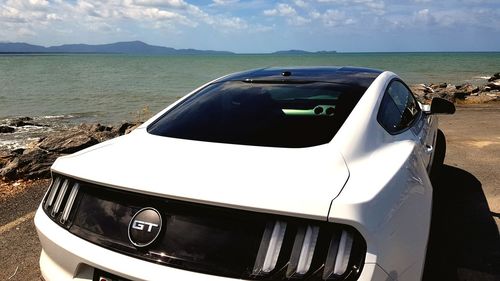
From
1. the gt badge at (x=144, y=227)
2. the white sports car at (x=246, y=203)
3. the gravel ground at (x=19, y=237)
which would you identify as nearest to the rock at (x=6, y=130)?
the gravel ground at (x=19, y=237)

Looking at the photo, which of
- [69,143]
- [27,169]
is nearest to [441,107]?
[27,169]

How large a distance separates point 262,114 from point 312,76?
2.34ft

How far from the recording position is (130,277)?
1.79 metres

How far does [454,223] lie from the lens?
434cm

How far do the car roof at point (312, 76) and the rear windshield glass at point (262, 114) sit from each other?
3.1 inches

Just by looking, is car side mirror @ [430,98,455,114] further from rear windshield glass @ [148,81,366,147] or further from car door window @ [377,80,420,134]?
rear windshield glass @ [148,81,366,147]

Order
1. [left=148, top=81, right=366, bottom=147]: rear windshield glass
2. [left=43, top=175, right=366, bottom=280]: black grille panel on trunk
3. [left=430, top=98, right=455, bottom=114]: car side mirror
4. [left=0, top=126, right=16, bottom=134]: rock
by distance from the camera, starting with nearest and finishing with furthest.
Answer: [left=43, top=175, right=366, bottom=280]: black grille panel on trunk < [left=148, top=81, right=366, bottom=147]: rear windshield glass < [left=430, top=98, right=455, bottom=114]: car side mirror < [left=0, top=126, right=16, bottom=134]: rock

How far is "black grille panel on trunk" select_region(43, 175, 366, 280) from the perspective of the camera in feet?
5.40

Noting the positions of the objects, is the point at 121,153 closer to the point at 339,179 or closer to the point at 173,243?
the point at 173,243

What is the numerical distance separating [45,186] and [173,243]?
4872mm

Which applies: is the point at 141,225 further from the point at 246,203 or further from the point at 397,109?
the point at 397,109

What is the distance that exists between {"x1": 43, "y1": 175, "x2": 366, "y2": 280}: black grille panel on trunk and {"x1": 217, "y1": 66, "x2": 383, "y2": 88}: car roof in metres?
1.62

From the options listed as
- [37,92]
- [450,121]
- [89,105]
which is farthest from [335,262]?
[37,92]

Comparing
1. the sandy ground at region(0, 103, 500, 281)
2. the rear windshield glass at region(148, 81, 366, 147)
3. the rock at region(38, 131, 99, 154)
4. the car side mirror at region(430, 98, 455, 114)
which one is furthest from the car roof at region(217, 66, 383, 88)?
the rock at region(38, 131, 99, 154)
